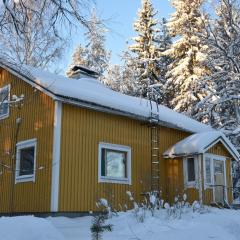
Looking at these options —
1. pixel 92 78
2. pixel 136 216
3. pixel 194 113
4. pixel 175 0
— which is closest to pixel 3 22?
pixel 136 216

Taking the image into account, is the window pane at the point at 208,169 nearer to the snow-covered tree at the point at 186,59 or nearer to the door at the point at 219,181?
the door at the point at 219,181

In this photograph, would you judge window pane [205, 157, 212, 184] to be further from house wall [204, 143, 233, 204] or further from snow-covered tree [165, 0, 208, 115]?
snow-covered tree [165, 0, 208, 115]

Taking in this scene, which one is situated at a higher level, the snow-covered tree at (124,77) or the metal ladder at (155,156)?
the snow-covered tree at (124,77)

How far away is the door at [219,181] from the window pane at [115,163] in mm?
4491

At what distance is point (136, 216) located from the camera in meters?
11.2

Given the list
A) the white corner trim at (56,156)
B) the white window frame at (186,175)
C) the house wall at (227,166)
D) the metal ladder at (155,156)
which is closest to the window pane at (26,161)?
the white corner trim at (56,156)

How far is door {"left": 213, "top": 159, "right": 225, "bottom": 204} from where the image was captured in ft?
64.3

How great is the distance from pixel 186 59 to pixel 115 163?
18652 mm

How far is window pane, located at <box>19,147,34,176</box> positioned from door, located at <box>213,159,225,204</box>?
803 centimetres

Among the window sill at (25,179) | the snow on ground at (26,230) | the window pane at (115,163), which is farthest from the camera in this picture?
the window pane at (115,163)

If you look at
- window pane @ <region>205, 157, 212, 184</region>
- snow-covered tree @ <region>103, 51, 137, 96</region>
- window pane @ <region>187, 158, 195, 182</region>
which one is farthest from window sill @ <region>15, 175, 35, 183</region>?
snow-covered tree @ <region>103, 51, 137, 96</region>

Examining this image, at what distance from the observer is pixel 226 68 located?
31.1m

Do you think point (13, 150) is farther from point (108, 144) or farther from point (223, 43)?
point (223, 43)

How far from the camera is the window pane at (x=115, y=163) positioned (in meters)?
16.8
